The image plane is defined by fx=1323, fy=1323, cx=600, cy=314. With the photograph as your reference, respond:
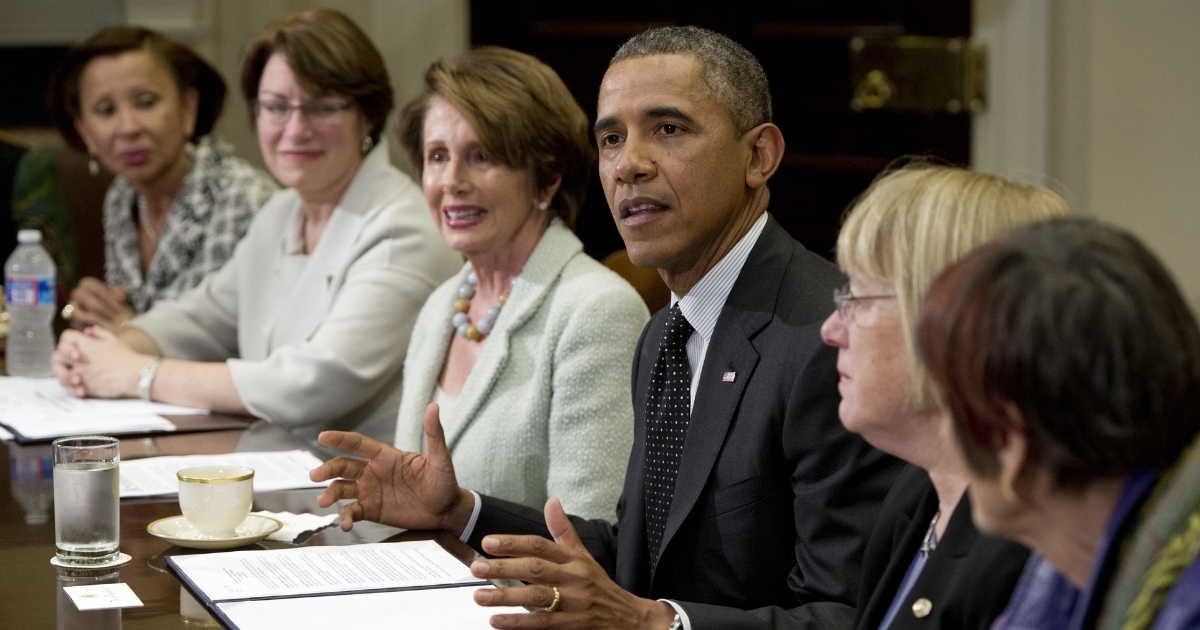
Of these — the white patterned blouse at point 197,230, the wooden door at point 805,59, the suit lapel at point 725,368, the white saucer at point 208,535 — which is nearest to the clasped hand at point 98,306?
the white patterned blouse at point 197,230

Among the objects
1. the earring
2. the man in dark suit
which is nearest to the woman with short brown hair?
the man in dark suit

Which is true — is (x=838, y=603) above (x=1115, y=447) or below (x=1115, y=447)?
below

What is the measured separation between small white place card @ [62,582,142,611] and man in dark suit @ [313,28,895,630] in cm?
28

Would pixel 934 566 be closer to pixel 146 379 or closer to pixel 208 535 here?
pixel 208 535

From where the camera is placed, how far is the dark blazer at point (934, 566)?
1.12m

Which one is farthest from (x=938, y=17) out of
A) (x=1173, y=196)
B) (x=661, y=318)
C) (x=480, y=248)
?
(x=661, y=318)

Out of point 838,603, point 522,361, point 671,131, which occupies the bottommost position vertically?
point 838,603

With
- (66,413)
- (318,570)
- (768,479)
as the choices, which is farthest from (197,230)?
(768,479)

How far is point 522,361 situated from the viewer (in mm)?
2047

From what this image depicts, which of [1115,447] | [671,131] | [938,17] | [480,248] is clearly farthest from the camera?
[938,17]

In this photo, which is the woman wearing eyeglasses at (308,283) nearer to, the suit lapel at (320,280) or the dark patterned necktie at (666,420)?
the suit lapel at (320,280)

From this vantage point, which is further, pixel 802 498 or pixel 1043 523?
pixel 802 498

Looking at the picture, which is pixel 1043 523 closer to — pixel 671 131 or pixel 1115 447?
pixel 1115 447

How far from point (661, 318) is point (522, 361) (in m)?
0.34
